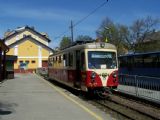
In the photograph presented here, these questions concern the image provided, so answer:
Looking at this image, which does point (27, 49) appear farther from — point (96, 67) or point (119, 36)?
point (96, 67)

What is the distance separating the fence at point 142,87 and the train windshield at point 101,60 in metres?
1.65

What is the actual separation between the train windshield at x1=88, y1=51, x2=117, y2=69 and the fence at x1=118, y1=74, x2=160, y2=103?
1.65 m

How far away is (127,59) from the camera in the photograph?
3416 cm

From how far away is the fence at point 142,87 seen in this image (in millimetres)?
18500

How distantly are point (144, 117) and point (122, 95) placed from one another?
27.3 ft

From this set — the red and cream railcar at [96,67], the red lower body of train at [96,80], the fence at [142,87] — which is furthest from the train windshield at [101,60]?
the fence at [142,87]

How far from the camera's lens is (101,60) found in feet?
65.1

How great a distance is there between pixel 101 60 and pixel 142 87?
2492mm

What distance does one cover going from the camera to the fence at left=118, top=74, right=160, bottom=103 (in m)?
18.5

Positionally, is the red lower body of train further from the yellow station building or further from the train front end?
the yellow station building

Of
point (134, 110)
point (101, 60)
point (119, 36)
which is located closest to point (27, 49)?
point (119, 36)

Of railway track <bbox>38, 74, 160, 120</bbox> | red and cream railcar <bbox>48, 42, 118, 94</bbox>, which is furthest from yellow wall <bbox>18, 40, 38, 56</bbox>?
Result: railway track <bbox>38, 74, 160, 120</bbox>

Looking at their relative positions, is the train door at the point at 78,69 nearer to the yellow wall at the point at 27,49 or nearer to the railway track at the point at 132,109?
the railway track at the point at 132,109

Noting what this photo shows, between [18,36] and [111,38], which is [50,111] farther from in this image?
[18,36]
